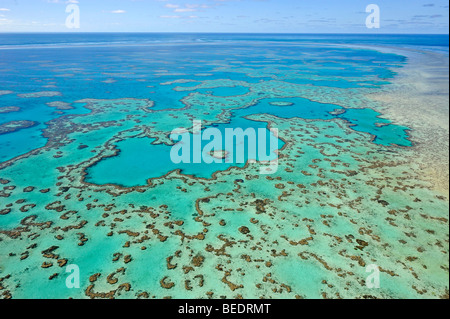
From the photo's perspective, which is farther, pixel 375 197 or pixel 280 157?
pixel 280 157

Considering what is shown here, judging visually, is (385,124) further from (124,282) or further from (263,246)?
(124,282)

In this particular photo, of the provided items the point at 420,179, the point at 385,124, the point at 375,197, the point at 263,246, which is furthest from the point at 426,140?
the point at 263,246

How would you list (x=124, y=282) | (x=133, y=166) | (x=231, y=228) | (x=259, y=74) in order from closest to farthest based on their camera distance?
(x=124, y=282)
(x=231, y=228)
(x=133, y=166)
(x=259, y=74)

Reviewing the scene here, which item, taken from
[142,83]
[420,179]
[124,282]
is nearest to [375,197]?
[420,179]

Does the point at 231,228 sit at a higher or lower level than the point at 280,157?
lower
